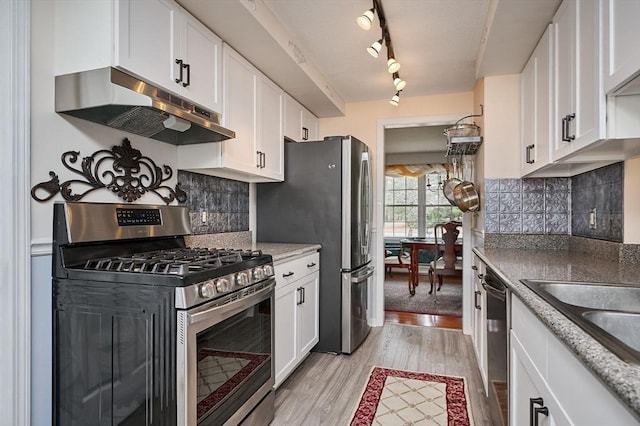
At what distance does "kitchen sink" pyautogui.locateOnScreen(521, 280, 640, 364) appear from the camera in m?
0.78

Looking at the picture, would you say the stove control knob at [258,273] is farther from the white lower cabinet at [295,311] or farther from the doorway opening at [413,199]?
the doorway opening at [413,199]

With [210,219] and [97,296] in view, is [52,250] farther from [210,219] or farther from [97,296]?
[210,219]

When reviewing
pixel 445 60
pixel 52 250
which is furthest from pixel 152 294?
pixel 445 60

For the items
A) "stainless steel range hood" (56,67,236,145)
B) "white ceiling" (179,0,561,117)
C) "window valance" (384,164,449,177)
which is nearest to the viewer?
"stainless steel range hood" (56,67,236,145)

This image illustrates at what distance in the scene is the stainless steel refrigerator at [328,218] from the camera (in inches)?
121

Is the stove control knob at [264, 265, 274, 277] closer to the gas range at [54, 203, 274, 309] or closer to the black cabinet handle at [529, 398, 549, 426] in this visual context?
the gas range at [54, 203, 274, 309]

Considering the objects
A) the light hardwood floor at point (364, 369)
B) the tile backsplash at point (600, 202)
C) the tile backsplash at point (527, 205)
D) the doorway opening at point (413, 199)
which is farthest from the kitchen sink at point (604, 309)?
the doorway opening at point (413, 199)

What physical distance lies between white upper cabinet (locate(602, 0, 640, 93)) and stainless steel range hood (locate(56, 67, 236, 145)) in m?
1.64

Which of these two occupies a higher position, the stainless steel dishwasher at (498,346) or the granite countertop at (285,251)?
the granite countertop at (285,251)

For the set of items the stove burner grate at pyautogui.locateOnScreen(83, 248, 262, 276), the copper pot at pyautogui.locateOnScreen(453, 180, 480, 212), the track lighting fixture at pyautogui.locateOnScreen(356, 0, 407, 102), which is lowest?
the stove burner grate at pyautogui.locateOnScreen(83, 248, 262, 276)

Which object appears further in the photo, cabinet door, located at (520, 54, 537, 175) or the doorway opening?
the doorway opening

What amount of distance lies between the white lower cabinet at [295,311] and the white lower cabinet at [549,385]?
1.34 meters

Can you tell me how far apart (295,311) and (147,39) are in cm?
184

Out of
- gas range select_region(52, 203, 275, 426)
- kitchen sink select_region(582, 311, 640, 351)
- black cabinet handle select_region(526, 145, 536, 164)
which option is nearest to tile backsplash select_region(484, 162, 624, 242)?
black cabinet handle select_region(526, 145, 536, 164)
